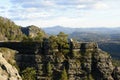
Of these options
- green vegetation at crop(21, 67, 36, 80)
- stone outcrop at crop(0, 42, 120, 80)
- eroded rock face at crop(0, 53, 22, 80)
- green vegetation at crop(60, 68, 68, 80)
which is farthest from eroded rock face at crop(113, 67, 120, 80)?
eroded rock face at crop(0, 53, 22, 80)

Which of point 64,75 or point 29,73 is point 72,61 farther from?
point 29,73

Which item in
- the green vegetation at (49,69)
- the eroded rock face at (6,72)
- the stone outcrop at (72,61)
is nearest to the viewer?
the eroded rock face at (6,72)

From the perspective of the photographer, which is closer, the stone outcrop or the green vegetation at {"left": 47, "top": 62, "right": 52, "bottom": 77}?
the green vegetation at {"left": 47, "top": 62, "right": 52, "bottom": 77}

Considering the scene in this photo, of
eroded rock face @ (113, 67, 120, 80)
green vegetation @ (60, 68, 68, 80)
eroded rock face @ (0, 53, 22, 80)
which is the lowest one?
eroded rock face @ (113, 67, 120, 80)

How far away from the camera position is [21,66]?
351ft

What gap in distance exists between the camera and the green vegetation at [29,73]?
9781 cm

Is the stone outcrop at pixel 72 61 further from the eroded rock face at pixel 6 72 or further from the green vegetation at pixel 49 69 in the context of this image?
the eroded rock face at pixel 6 72

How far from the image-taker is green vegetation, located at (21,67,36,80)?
321ft

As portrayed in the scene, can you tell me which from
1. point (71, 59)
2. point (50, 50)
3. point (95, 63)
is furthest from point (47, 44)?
point (95, 63)

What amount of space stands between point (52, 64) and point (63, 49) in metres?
6.67

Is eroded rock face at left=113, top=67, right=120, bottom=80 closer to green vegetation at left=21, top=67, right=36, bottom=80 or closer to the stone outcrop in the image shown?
the stone outcrop

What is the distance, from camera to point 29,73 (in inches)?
3885

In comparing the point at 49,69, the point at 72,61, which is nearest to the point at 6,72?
the point at 49,69

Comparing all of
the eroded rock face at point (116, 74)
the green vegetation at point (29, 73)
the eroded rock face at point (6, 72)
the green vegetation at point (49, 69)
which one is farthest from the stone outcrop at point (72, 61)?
the eroded rock face at point (6, 72)
